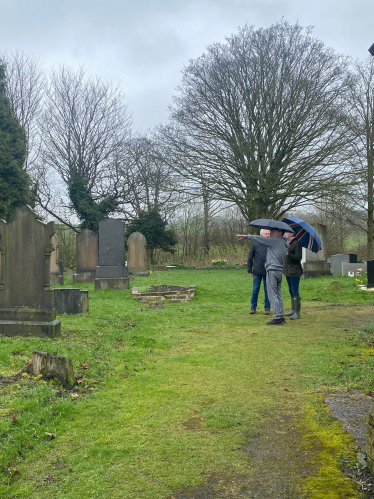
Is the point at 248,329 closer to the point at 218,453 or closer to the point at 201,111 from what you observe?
the point at 218,453

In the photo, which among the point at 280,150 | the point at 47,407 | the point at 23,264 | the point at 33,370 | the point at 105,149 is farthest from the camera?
the point at 105,149

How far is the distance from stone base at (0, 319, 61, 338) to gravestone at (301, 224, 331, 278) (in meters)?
14.4

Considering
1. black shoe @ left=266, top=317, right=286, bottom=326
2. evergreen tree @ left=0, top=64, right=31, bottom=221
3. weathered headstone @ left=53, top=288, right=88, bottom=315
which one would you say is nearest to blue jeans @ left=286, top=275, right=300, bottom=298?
black shoe @ left=266, top=317, right=286, bottom=326

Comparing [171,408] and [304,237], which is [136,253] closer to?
[304,237]

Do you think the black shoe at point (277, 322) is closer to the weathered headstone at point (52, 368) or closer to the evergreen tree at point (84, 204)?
the weathered headstone at point (52, 368)

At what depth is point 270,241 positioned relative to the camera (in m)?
8.90

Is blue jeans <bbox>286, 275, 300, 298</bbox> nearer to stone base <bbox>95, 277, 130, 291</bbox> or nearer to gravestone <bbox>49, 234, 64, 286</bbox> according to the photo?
stone base <bbox>95, 277, 130, 291</bbox>

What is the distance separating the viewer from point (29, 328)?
22.1 ft

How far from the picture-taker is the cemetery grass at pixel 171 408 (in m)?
2.79

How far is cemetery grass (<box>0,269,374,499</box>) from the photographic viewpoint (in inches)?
110

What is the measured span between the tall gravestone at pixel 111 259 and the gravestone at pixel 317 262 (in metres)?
8.00

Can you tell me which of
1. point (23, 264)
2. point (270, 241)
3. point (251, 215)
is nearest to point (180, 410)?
point (23, 264)

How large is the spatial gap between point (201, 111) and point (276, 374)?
21.5m

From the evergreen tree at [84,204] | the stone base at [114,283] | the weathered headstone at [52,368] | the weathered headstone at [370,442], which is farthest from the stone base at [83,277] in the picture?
the weathered headstone at [370,442]
